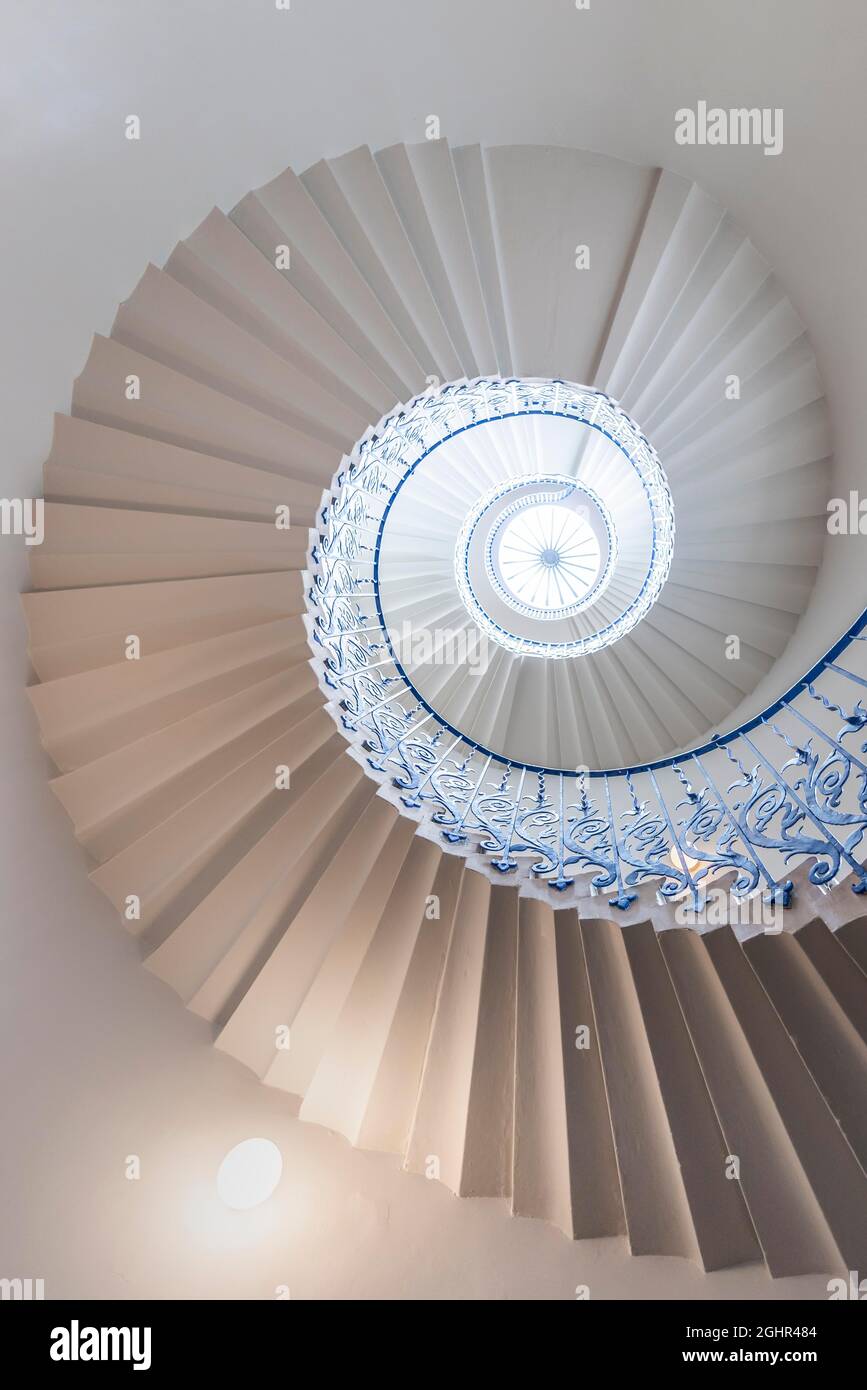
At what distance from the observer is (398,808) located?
4867 mm

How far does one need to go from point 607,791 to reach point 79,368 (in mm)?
4098

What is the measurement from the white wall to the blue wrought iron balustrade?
1817 mm

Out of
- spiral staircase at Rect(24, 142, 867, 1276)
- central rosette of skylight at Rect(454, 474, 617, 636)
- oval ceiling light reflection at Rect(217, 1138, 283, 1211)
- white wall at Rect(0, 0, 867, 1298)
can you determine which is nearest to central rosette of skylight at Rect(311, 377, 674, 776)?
central rosette of skylight at Rect(454, 474, 617, 636)

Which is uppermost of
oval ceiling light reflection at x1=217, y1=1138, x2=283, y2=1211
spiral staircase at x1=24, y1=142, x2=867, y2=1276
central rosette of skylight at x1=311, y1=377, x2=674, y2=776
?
central rosette of skylight at x1=311, y1=377, x2=674, y2=776

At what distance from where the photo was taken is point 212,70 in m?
5.02

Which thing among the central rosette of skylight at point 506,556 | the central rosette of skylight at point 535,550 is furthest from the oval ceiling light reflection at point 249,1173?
the central rosette of skylight at point 535,550

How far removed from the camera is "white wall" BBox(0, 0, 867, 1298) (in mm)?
4383

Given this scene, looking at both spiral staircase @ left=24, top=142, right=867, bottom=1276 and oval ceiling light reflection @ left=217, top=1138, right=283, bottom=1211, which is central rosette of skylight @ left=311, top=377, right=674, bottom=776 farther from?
oval ceiling light reflection @ left=217, top=1138, right=283, bottom=1211

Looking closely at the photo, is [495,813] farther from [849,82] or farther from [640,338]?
[849,82]

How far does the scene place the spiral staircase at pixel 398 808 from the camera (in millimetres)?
3877

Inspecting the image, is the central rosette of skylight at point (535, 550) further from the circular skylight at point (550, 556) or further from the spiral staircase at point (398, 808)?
the spiral staircase at point (398, 808)

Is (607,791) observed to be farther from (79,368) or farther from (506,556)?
(506,556)
